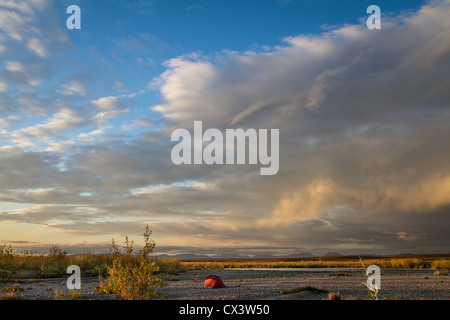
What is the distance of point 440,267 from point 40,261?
4063 centimetres

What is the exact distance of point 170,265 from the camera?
35.5m

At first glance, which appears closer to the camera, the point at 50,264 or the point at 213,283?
the point at 213,283

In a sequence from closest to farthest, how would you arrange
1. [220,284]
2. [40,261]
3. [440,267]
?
[220,284] → [40,261] → [440,267]

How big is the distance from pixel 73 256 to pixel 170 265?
8798 mm
